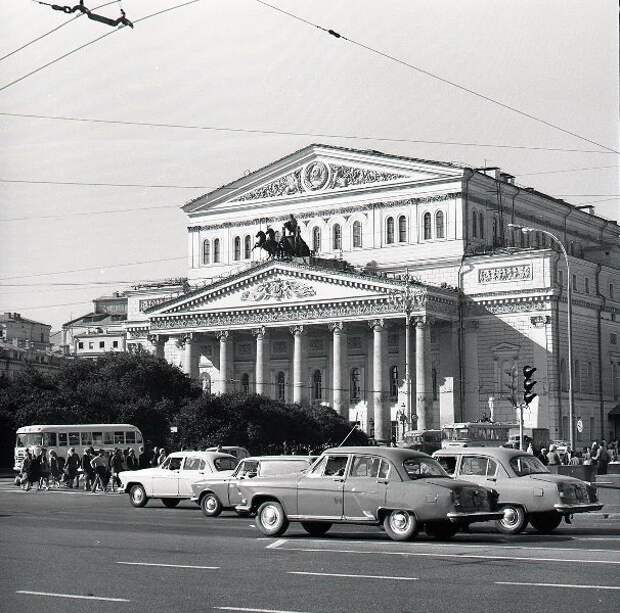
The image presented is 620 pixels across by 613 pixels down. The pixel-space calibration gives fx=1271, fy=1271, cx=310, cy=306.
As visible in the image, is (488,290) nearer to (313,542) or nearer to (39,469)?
(39,469)

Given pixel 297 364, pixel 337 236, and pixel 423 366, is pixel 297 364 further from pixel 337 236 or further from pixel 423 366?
pixel 337 236

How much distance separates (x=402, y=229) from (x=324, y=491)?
7102cm

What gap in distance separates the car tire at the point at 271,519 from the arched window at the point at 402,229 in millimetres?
70065

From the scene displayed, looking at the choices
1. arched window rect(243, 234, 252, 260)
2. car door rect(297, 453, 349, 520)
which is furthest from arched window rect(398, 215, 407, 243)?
car door rect(297, 453, 349, 520)

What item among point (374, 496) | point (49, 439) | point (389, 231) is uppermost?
point (389, 231)

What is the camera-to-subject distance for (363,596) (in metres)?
15.3

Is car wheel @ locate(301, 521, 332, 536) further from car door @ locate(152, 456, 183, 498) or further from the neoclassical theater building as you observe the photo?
the neoclassical theater building

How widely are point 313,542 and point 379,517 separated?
131cm

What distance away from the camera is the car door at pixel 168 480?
37844 millimetres

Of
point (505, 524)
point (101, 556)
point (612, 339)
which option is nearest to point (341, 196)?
point (612, 339)

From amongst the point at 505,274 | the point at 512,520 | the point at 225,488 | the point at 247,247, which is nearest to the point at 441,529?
the point at 512,520

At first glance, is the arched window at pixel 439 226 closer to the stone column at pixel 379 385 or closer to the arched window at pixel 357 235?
the arched window at pixel 357 235

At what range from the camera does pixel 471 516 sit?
23391mm

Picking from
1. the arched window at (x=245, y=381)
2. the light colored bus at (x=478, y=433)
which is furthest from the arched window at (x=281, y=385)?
the light colored bus at (x=478, y=433)
